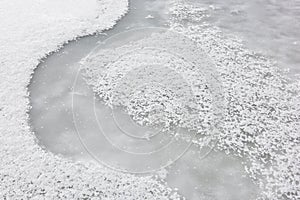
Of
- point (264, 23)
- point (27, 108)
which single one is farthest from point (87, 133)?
point (264, 23)

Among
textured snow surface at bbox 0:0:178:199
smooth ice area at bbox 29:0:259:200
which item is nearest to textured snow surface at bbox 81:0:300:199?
smooth ice area at bbox 29:0:259:200

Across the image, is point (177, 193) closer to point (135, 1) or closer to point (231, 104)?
point (231, 104)

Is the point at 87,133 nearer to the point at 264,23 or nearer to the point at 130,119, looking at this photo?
the point at 130,119

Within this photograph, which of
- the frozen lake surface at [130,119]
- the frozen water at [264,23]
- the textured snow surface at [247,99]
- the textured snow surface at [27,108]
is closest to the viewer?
the textured snow surface at [27,108]

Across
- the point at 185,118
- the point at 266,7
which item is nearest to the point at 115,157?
the point at 185,118

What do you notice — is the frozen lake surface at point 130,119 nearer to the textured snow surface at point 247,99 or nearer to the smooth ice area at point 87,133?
the smooth ice area at point 87,133

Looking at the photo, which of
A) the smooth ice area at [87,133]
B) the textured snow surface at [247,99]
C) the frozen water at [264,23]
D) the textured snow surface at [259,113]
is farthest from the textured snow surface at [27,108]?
the frozen water at [264,23]

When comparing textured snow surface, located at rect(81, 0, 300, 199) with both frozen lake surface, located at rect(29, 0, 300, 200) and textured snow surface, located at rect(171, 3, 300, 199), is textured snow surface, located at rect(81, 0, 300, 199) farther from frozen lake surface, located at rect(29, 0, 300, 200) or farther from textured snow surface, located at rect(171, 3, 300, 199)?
frozen lake surface, located at rect(29, 0, 300, 200)
